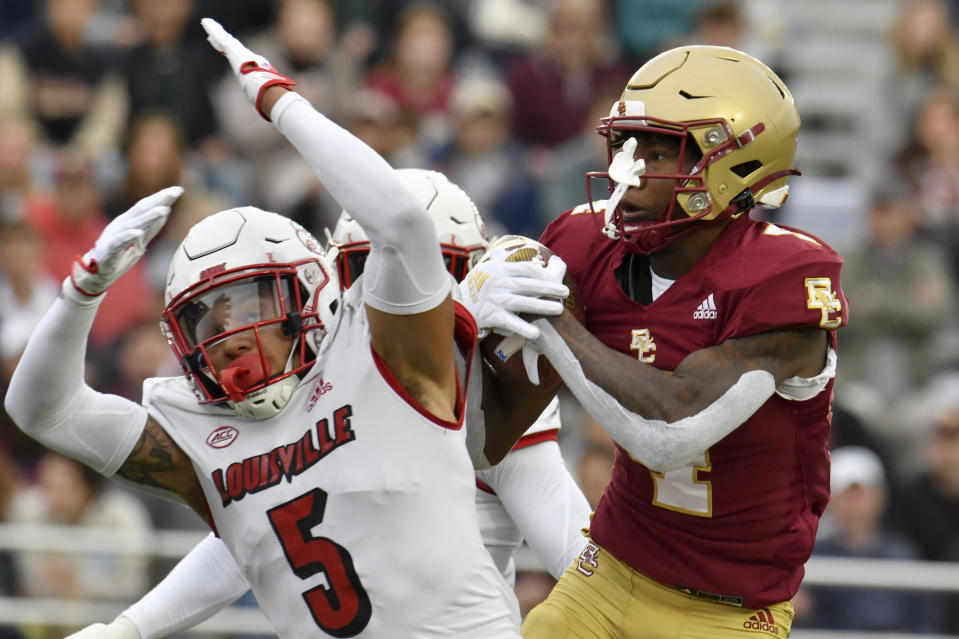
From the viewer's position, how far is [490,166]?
897 centimetres

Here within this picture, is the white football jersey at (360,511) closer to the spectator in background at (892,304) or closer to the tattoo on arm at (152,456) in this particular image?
the tattoo on arm at (152,456)

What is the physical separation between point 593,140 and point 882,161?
77.5 inches

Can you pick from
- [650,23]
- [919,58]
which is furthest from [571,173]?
[919,58]

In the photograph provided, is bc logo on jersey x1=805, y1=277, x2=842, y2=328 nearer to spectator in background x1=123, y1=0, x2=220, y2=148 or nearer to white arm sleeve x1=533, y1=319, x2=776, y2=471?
white arm sleeve x1=533, y1=319, x2=776, y2=471

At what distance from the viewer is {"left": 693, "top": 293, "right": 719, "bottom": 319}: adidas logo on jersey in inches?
150

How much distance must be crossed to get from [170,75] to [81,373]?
5.92 meters

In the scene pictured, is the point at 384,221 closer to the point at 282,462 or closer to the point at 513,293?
the point at 513,293

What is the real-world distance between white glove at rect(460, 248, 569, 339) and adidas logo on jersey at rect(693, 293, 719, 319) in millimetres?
340

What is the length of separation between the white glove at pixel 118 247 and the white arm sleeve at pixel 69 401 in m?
0.04

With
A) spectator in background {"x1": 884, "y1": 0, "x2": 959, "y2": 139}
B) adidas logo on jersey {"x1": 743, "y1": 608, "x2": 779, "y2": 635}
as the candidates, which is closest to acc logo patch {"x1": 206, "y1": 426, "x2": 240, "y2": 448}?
adidas logo on jersey {"x1": 743, "y1": 608, "x2": 779, "y2": 635}

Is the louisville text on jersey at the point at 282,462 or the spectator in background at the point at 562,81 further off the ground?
the louisville text on jersey at the point at 282,462

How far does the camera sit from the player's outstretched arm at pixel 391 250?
3434 mm

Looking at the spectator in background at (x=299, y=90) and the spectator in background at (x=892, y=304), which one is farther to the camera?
the spectator in background at (x=299, y=90)

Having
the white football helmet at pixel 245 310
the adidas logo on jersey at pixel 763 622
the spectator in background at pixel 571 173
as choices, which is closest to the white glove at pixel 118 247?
the white football helmet at pixel 245 310
